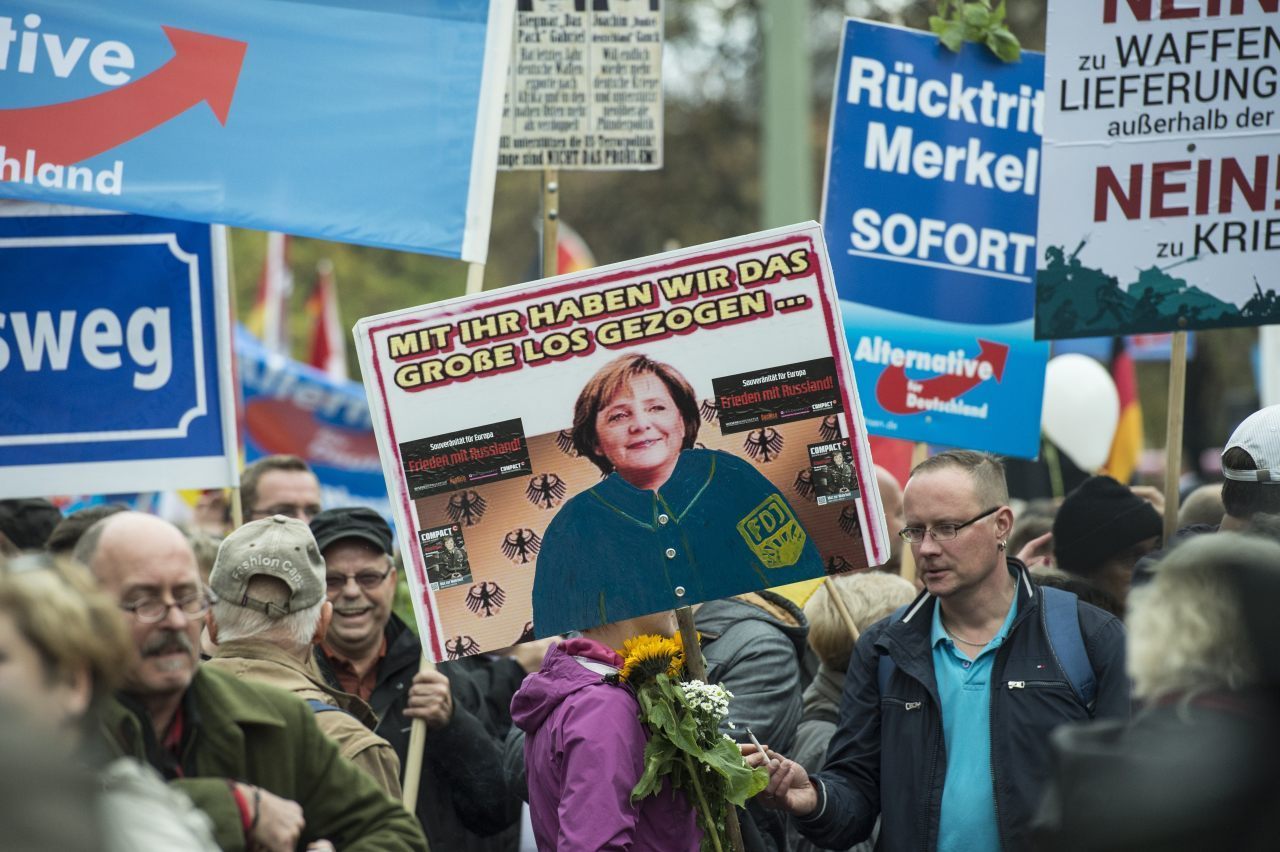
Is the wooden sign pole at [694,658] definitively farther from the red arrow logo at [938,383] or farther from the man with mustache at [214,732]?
the red arrow logo at [938,383]

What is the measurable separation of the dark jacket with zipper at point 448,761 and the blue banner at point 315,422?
18.8ft

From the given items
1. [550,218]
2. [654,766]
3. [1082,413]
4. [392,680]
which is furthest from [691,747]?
[1082,413]

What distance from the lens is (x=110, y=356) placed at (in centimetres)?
559

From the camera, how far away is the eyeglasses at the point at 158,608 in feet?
10.1

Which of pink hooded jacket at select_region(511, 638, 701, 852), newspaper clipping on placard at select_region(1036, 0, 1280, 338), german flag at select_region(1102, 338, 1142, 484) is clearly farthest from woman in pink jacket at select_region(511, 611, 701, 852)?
german flag at select_region(1102, 338, 1142, 484)

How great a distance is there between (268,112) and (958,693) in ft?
9.39

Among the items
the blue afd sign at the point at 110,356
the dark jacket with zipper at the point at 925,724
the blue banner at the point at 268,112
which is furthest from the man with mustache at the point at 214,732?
the blue afd sign at the point at 110,356

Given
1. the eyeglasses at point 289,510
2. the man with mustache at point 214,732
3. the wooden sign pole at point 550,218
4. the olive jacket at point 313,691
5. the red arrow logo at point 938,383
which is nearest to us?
the man with mustache at point 214,732

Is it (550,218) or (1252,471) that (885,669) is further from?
(550,218)

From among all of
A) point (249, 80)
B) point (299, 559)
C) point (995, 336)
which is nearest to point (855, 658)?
point (299, 559)

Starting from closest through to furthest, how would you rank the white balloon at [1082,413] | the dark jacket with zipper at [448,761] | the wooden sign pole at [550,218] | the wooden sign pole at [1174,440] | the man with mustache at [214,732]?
the man with mustache at [214,732] → the dark jacket with zipper at [448,761] → the wooden sign pole at [1174,440] → the wooden sign pole at [550,218] → the white balloon at [1082,413]

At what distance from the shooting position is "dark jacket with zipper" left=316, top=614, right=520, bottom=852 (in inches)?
190

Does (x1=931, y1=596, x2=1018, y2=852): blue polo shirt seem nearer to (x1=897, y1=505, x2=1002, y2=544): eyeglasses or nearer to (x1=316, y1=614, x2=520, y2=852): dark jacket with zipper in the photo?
(x1=897, y1=505, x2=1002, y2=544): eyeglasses

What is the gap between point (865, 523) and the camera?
4094 millimetres
